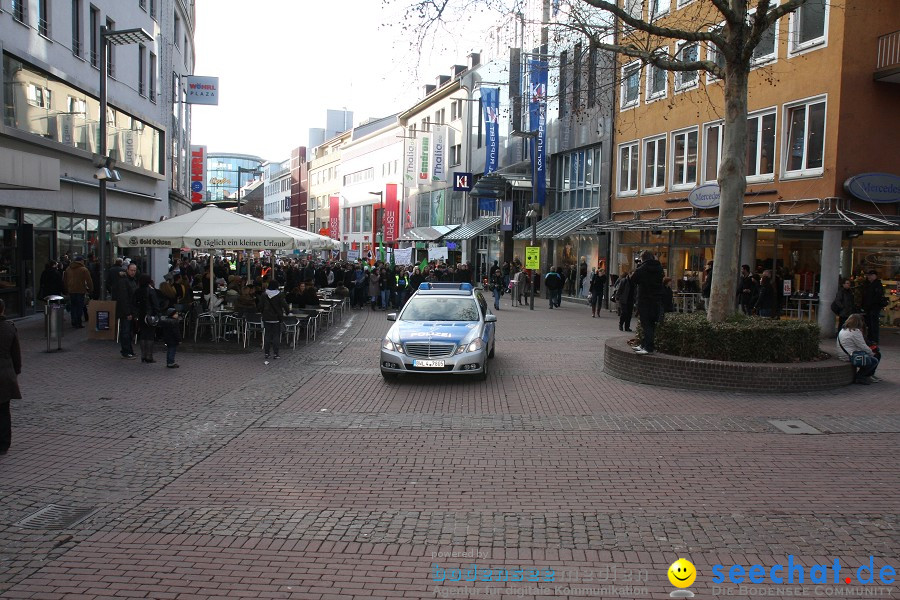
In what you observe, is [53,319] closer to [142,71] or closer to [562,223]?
[142,71]

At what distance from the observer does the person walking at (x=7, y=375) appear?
7574 mm

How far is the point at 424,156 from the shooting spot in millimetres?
53781

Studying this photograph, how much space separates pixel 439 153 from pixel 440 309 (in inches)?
1562

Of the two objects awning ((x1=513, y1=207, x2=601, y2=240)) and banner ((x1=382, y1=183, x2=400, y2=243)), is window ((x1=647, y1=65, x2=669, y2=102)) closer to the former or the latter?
awning ((x1=513, y1=207, x2=601, y2=240))

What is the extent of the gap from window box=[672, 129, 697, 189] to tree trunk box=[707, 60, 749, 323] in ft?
41.4

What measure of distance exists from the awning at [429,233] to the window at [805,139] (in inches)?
1217

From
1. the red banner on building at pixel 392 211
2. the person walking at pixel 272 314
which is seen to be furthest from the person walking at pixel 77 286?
the red banner on building at pixel 392 211

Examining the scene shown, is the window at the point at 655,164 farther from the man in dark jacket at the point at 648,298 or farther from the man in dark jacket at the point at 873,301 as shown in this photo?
the man in dark jacket at the point at 648,298

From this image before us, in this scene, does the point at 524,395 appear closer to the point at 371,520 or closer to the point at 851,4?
the point at 371,520

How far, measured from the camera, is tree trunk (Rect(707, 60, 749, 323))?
12562mm

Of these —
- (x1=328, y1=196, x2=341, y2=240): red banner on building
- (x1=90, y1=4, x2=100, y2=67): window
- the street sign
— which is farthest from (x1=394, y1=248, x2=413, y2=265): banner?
(x1=328, y1=196, x2=341, y2=240): red banner on building

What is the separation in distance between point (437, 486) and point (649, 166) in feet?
75.5

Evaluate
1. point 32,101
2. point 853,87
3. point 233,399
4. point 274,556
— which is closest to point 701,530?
point 274,556

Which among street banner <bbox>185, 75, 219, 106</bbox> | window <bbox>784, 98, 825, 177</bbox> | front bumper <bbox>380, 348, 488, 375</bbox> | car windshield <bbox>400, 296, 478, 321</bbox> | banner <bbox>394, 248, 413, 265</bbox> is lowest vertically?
front bumper <bbox>380, 348, 488, 375</bbox>
